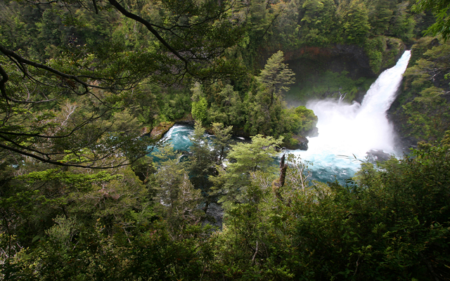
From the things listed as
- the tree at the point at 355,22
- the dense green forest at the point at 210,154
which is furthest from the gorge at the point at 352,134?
the tree at the point at 355,22

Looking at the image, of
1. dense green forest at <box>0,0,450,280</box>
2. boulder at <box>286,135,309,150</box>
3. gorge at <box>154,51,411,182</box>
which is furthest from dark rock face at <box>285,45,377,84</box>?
boulder at <box>286,135,309,150</box>

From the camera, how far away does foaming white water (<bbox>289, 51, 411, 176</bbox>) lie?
1662cm

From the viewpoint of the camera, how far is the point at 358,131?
22.1 meters

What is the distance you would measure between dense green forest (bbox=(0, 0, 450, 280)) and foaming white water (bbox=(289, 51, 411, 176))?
144 cm

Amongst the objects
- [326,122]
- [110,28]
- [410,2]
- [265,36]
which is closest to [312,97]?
[326,122]

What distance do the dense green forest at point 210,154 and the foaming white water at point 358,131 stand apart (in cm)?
144

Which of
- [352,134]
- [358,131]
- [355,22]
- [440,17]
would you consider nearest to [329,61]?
[355,22]

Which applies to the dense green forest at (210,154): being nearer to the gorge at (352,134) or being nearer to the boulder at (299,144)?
the boulder at (299,144)

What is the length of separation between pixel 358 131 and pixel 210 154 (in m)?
20.1

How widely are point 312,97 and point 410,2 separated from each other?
14693mm

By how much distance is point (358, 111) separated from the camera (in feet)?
78.5

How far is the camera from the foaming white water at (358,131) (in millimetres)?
16625

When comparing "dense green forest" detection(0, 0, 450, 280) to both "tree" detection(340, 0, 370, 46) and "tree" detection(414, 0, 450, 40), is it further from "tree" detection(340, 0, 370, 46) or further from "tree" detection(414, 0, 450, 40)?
"tree" detection(340, 0, 370, 46)

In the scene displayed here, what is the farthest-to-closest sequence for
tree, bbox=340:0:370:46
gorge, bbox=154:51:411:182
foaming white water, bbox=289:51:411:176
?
tree, bbox=340:0:370:46, foaming white water, bbox=289:51:411:176, gorge, bbox=154:51:411:182
